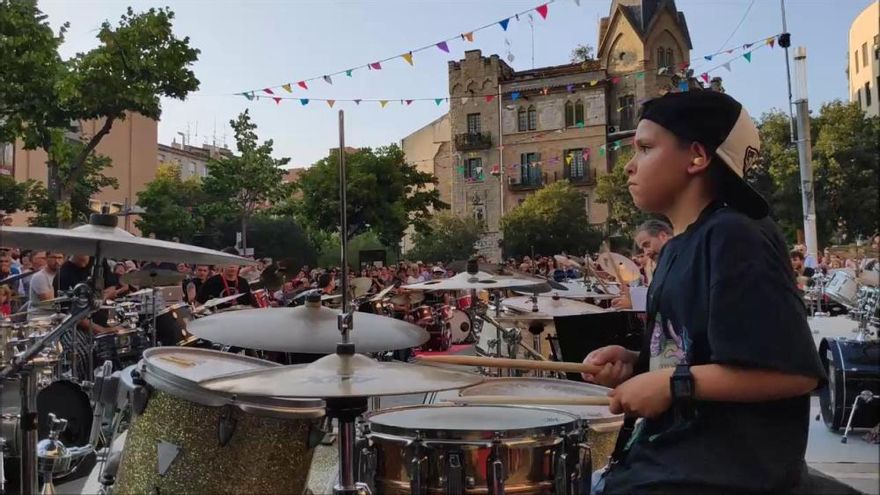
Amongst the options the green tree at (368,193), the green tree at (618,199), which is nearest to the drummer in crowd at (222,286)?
the green tree at (368,193)

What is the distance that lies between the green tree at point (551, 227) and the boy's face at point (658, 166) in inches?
1560

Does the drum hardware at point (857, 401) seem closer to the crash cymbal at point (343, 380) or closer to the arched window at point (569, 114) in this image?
the crash cymbal at point (343, 380)

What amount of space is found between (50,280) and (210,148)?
61234mm

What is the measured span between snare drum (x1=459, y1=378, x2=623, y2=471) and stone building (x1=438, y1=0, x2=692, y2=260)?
140ft

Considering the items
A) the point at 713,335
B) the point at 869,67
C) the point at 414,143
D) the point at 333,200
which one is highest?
the point at 414,143

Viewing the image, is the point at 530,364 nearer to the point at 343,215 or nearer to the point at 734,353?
the point at 734,353

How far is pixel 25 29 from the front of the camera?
451 inches

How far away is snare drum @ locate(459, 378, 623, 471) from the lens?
3.03 metres

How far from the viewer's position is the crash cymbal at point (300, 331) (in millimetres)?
2912

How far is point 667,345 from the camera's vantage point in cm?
176

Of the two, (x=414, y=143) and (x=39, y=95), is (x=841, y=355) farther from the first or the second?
(x=414, y=143)

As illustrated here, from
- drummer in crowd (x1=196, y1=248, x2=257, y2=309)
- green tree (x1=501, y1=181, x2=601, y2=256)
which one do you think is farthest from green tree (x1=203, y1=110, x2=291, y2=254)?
green tree (x1=501, y1=181, x2=601, y2=256)

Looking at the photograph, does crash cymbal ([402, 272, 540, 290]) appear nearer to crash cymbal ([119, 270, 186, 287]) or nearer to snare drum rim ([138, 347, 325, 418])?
crash cymbal ([119, 270, 186, 287])

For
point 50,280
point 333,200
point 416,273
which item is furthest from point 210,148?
point 50,280
